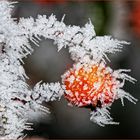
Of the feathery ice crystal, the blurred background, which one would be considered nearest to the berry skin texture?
the feathery ice crystal

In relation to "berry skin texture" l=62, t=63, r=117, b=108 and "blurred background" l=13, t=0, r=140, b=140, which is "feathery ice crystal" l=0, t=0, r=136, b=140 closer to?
"berry skin texture" l=62, t=63, r=117, b=108

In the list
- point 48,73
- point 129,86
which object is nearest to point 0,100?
point 48,73

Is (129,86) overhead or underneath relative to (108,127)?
overhead

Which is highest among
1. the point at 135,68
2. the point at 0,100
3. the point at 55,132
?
the point at 135,68

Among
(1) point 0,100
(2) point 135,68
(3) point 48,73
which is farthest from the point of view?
(2) point 135,68

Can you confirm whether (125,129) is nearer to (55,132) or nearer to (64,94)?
(55,132)

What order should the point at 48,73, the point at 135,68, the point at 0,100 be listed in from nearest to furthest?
1. the point at 0,100
2. the point at 48,73
3. the point at 135,68

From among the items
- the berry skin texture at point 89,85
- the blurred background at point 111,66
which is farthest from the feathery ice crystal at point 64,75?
the blurred background at point 111,66
